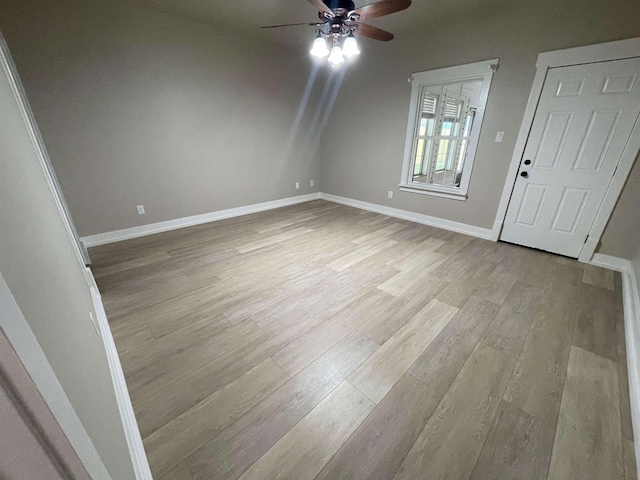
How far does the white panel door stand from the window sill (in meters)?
0.60

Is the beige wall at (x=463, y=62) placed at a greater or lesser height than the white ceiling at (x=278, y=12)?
lesser

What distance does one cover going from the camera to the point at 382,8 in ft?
6.40

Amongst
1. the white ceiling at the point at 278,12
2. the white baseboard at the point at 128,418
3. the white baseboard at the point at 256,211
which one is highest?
the white ceiling at the point at 278,12

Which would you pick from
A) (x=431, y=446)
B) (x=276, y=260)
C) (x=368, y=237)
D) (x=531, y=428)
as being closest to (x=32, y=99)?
(x=276, y=260)

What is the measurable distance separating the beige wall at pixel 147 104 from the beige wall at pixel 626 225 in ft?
14.8

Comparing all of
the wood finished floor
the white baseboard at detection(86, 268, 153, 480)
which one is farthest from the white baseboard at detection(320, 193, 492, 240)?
the white baseboard at detection(86, 268, 153, 480)

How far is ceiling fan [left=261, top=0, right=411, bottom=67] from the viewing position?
1933mm

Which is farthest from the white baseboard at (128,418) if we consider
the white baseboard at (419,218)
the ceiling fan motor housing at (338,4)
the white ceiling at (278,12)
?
the white baseboard at (419,218)

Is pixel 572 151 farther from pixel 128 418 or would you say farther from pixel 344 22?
pixel 128 418

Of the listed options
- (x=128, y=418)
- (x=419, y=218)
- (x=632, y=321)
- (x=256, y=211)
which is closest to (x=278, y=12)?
(x=256, y=211)

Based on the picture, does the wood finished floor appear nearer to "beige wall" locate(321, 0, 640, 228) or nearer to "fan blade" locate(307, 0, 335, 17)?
"beige wall" locate(321, 0, 640, 228)

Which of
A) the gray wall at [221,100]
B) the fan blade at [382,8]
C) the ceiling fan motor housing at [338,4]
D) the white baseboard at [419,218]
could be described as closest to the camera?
the fan blade at [382,8]

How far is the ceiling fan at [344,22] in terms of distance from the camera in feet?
6.34

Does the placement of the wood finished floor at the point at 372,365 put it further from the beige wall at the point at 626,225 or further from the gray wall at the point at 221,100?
the gray wall at the point at 221,100
